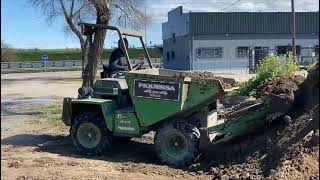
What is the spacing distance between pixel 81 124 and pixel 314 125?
13.2ft

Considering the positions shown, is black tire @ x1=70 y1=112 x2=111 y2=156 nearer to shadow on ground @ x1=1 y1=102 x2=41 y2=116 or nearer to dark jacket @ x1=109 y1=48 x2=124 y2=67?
dark jacket @ x1=109 y1=48 x2=124 y2=67

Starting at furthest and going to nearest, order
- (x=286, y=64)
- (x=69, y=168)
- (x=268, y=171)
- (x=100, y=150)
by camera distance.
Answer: (x=286, y=64)
(x=100, y=150)
(x=69, y=168)
(x=268, y=171)

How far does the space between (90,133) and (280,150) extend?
348 cm

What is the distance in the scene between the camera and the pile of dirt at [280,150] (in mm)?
6855

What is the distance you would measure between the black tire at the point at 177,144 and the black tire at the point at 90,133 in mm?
1073

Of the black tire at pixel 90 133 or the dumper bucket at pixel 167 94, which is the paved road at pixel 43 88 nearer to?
the black tire at pixel 90 133

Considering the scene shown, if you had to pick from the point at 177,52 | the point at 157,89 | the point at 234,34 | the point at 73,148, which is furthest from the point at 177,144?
Result: the point at 177,52

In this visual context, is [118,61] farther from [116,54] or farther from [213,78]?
[213,78]

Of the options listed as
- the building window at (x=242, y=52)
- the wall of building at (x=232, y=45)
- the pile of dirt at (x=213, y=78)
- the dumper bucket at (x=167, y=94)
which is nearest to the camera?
the dumper bucket at (x=167, y=94)

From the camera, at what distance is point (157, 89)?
8.45m

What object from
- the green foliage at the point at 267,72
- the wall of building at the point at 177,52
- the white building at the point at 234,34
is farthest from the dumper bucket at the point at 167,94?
the white building at the point at 234,34

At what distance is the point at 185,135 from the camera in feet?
27.3

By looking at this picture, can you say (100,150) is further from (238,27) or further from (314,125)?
(238,27)

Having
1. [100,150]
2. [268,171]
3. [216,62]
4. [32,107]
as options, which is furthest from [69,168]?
[216,62]
